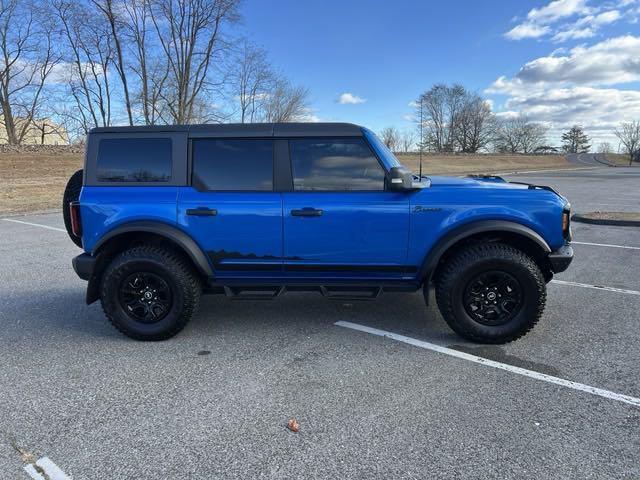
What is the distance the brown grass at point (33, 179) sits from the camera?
1401 centimetres

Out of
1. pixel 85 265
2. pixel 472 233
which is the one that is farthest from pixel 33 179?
pixel 472 233

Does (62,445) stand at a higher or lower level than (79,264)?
lower

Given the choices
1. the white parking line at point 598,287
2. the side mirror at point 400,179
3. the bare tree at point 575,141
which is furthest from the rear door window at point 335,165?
the bare tree at point 575,141

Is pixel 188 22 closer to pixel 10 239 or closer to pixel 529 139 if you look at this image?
pixel 10 239

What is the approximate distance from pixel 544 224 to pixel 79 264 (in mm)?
3979

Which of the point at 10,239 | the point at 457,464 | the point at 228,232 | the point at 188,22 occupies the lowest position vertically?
the point at 457,464

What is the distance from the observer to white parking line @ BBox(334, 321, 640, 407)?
2.85 m

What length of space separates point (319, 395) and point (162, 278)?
68.2 inches

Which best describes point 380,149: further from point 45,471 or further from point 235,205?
point 45,471

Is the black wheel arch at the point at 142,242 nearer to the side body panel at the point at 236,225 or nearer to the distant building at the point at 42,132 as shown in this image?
the side body panel at the point at 236,225

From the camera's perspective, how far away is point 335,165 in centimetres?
365

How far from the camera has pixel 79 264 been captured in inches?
147

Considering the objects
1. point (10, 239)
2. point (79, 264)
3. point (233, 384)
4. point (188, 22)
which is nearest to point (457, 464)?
point (233, 384)

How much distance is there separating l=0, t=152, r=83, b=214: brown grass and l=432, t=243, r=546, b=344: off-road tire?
13267 millimetres
